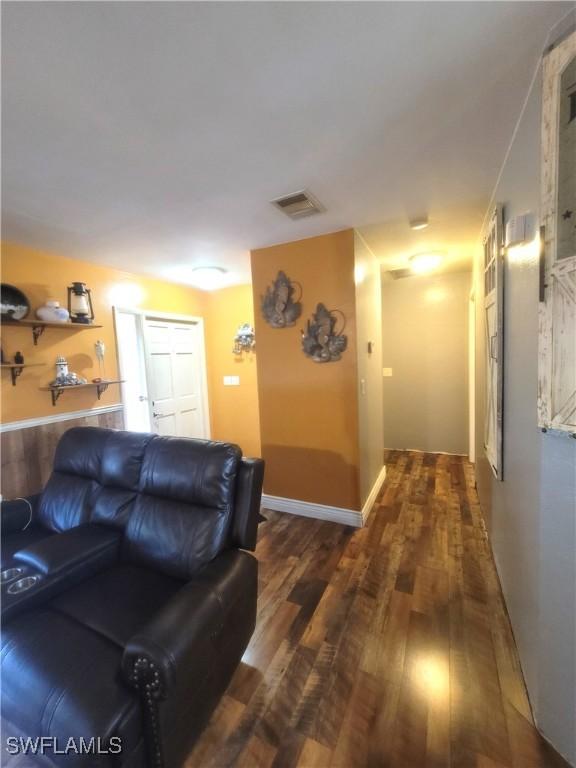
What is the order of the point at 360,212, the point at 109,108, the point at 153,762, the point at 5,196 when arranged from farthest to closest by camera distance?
the point at 360,212, the point at 5,196, the point at 109,108, the point at 153,762

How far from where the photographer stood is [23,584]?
3.90ft

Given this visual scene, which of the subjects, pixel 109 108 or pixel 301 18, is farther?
pixel 109 108

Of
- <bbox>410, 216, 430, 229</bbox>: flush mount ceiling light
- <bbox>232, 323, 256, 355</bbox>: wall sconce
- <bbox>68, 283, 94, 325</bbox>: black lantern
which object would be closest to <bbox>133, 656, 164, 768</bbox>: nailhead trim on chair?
<bbox>68, 283, 94, 325</bbox>: black lantern

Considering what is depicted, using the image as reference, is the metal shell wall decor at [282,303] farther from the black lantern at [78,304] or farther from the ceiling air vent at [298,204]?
the black lantern at [78,304]

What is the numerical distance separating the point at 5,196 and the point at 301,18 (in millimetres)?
1867

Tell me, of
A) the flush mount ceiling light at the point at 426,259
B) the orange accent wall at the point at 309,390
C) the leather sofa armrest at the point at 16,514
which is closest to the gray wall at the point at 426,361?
the flush mount ceiling light at the point at 426,259

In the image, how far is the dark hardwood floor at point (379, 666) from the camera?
110 centimetres

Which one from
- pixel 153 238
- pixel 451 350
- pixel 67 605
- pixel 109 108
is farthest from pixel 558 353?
pixel 451 350

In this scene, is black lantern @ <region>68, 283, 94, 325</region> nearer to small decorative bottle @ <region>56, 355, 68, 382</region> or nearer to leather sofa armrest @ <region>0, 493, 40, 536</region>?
small decorative bottle @ <region>56, 355, 68, 382</region>

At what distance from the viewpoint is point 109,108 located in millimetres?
1192

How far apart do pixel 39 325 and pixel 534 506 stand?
332cm

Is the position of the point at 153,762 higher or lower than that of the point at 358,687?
higher

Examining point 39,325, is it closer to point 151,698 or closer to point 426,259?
point 151,698

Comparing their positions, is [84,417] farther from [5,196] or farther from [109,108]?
[109,108]
